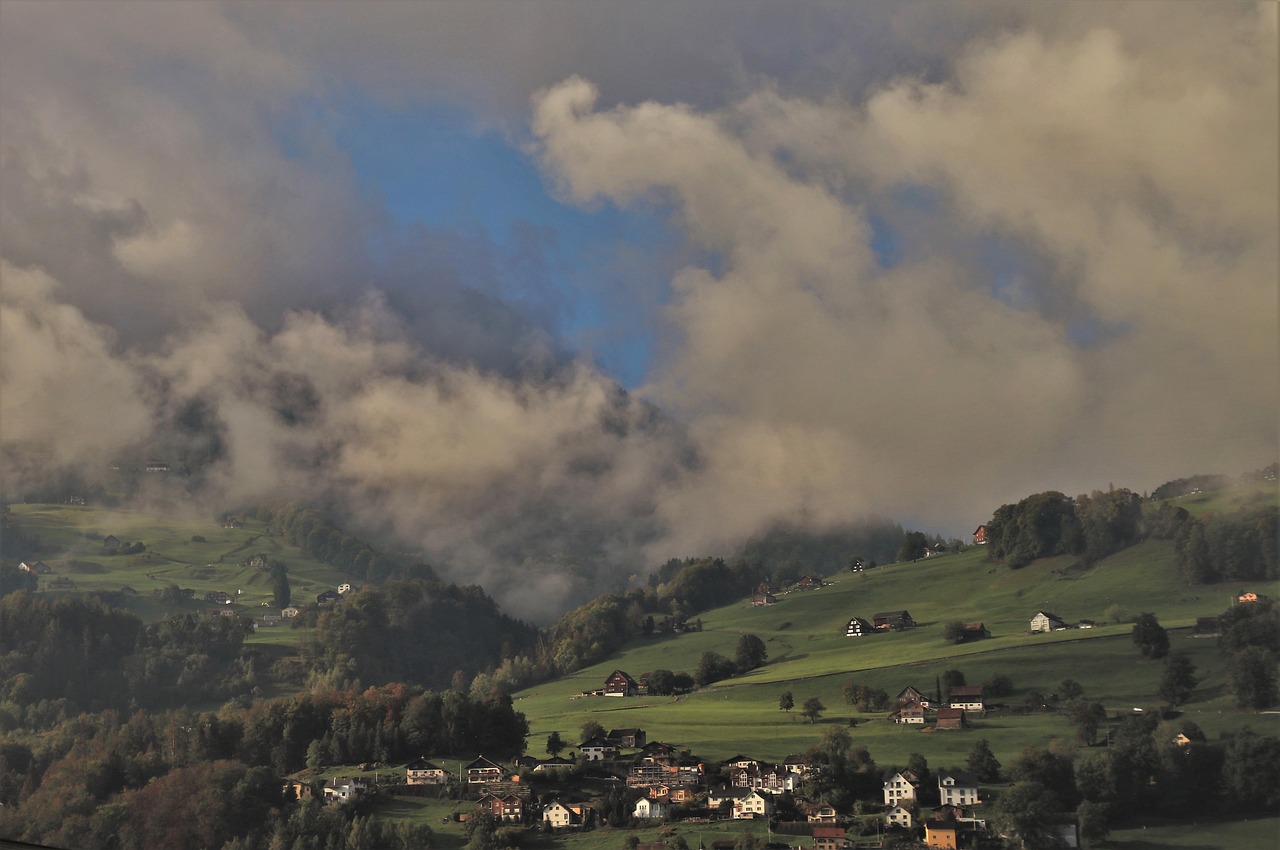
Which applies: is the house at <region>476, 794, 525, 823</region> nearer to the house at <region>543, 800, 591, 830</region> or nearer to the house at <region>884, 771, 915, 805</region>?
the house at <region>543, 800, 591, 830</region>

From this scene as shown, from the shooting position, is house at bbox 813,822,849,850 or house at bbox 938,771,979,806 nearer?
house at bbox 813,822,849,850

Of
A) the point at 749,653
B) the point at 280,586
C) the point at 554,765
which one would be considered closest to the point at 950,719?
the point at 554,765

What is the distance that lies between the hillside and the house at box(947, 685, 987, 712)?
1535mm

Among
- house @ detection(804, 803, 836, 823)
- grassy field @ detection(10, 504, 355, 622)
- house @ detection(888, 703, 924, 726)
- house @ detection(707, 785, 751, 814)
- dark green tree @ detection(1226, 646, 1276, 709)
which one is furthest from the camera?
grassy field @ detection(10, 504, 355, 622)

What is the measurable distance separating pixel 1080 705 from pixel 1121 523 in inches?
1080

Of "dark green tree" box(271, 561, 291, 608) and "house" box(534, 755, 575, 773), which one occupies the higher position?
"dark green tree" box(271, 561, 291, 608)

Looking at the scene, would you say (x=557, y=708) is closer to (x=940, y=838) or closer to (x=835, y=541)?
(x=940, y=838)

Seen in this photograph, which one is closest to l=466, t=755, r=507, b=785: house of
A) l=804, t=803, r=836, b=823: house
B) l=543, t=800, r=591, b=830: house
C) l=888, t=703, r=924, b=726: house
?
l=543, t=800, r=591, b=830: house

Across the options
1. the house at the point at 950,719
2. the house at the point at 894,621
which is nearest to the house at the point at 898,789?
the house at the point at 950,719

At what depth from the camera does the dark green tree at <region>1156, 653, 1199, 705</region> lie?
168ft

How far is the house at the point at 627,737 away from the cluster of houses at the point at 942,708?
38.3ft

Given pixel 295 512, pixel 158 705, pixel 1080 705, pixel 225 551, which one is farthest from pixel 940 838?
pixel 295 512

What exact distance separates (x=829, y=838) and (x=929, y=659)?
2472 cm

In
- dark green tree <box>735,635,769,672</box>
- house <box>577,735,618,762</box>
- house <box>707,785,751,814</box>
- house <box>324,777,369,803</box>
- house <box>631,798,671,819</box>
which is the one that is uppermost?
dark green tree <box>735,635,769,672</box>
